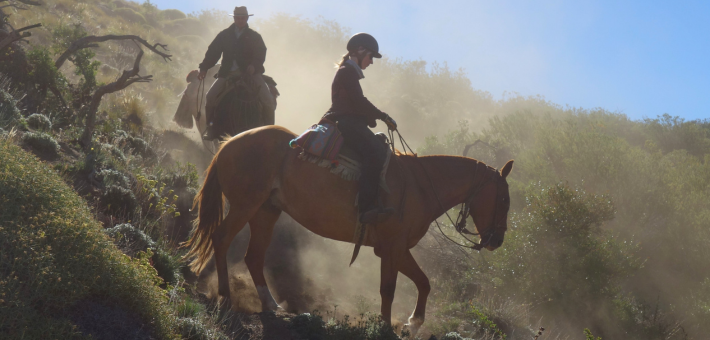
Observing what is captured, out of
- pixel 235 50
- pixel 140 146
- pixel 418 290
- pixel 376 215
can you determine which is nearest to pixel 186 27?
pixel 140 146

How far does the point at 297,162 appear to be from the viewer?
6.13 meters

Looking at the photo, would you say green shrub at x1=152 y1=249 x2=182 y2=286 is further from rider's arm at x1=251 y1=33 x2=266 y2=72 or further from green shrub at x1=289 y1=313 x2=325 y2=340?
rider's arm at x1=251 y1=33 x2=266 y2=72

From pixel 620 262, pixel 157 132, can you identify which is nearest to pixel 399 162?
pixel 620 262

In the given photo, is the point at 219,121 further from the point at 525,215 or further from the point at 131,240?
the point at 525,215

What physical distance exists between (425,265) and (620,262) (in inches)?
192

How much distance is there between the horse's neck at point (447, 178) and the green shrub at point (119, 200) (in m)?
4.52

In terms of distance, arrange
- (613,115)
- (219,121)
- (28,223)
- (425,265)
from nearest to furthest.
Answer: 1. (28,223)
2. (219,121)
3. (425,265)
4. (613,115)

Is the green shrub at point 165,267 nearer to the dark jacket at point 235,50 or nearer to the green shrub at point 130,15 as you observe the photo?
the dark jacket at point 235,50

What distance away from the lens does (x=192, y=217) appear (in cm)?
918

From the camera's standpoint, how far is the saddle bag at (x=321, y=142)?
5902mm

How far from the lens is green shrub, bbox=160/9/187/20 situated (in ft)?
148

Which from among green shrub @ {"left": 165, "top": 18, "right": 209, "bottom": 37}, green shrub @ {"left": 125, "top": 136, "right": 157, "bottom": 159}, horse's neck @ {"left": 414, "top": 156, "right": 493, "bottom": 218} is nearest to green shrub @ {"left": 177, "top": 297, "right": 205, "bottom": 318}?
horse's neck @ {"left": 414, "top": 156, "right": 493, "bottom": 218}

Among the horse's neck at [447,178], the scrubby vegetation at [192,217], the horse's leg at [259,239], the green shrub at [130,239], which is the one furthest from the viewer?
the horse's leg at [259,239]

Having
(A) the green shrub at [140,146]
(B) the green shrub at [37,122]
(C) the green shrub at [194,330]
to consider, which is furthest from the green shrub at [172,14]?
(C) the green shrub at [194,330]
